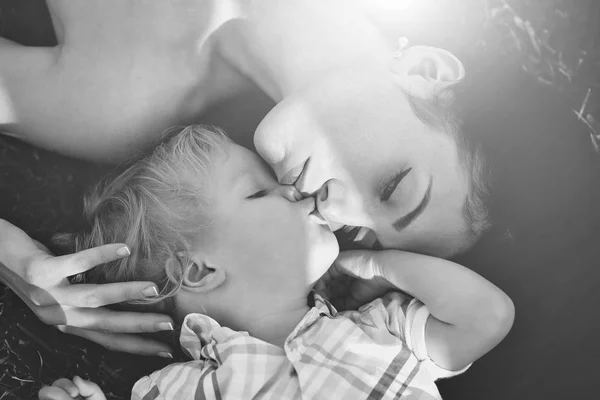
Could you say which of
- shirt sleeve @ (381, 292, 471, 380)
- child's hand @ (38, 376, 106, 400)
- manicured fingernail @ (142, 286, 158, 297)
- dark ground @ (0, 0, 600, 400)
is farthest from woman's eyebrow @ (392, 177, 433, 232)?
child's hand @ (38, 376, 106, 400)

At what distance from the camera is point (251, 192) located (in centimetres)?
81

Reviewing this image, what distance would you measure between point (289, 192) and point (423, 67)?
0.81 feet

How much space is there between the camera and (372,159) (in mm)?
775

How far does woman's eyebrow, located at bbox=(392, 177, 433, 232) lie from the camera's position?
767mm

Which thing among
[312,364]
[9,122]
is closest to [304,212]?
[312,364]

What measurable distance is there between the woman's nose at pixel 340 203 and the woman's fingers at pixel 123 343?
0.99ft

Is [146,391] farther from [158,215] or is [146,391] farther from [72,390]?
[158,215]

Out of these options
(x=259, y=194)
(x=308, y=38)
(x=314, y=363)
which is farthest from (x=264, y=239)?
(x=308, y=38)

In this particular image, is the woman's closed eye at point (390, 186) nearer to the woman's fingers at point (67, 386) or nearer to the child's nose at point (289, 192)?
the child's nose at point (289, 192)

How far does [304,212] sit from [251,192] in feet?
0.25

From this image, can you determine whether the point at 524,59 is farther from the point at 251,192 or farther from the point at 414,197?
the point at 251,192

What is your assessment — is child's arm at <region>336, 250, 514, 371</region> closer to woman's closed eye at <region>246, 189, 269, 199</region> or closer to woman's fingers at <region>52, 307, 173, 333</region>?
woman's closed eye at <region>246, 189, 269, 199</region>

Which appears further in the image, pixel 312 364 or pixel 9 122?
pixel 9 122

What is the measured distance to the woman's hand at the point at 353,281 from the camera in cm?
84
